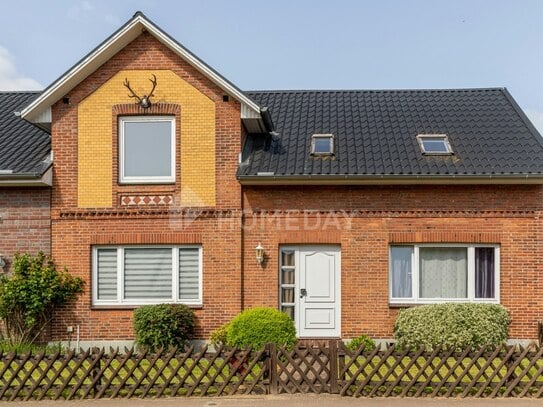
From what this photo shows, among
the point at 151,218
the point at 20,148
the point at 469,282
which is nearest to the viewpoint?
the point at 469,282

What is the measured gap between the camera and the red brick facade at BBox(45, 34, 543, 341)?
1428 centimetres

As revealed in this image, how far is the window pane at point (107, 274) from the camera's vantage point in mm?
14523

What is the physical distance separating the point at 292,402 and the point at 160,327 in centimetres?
506

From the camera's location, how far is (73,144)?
1454 cm

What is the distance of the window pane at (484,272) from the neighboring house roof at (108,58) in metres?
6.19

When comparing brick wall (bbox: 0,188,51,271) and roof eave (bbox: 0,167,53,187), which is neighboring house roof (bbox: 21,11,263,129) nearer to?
roof eave (bbox: 0,167,53,187)

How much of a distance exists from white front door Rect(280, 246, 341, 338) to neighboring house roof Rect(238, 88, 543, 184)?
1.83m

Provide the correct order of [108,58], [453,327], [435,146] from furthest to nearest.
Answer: [435,146] < [108,58] < [453,327]

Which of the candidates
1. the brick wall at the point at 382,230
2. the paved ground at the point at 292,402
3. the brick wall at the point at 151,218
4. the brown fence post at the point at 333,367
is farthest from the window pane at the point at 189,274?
the brown fence post at the point at 333,367

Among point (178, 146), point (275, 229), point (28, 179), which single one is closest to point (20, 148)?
point (28, 179)

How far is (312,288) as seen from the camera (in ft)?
47.9

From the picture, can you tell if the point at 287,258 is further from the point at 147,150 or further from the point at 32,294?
the point at 32,294

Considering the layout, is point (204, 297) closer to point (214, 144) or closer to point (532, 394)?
point (214, 144)

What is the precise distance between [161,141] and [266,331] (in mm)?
5700
